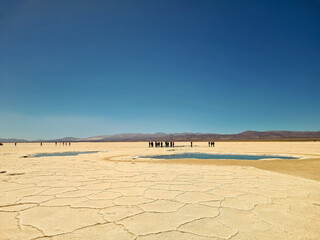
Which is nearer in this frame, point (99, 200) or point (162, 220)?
point (162, 220)

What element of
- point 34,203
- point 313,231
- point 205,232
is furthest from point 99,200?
point 313,231

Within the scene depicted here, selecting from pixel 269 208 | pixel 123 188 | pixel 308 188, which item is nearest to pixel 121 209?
pixel 123 188

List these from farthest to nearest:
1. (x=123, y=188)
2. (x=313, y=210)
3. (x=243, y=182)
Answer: (x=243, y=182)
(x=123, y=188)
(x=313, y=210)

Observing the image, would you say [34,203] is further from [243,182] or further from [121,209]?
[243,182]

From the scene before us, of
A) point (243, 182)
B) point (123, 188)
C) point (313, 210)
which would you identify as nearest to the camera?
point (313, 210)

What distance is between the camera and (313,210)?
3.09 meters

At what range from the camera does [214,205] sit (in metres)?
3.28

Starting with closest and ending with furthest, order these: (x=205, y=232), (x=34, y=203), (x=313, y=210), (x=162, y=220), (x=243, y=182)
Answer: (x=205, y=232)
(x=162, y=220)
(x=313, y=210)
(x=34, y=203)
(x=243, y=182)

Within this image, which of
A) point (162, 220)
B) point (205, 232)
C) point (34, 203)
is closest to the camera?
point (205, 232)

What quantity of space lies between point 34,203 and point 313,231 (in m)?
→ 4.17

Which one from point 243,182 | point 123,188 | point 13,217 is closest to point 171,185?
point 123,188

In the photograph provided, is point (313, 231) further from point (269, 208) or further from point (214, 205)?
point (214, 205)

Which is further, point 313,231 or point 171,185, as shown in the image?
point 171,185

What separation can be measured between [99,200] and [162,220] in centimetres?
141
